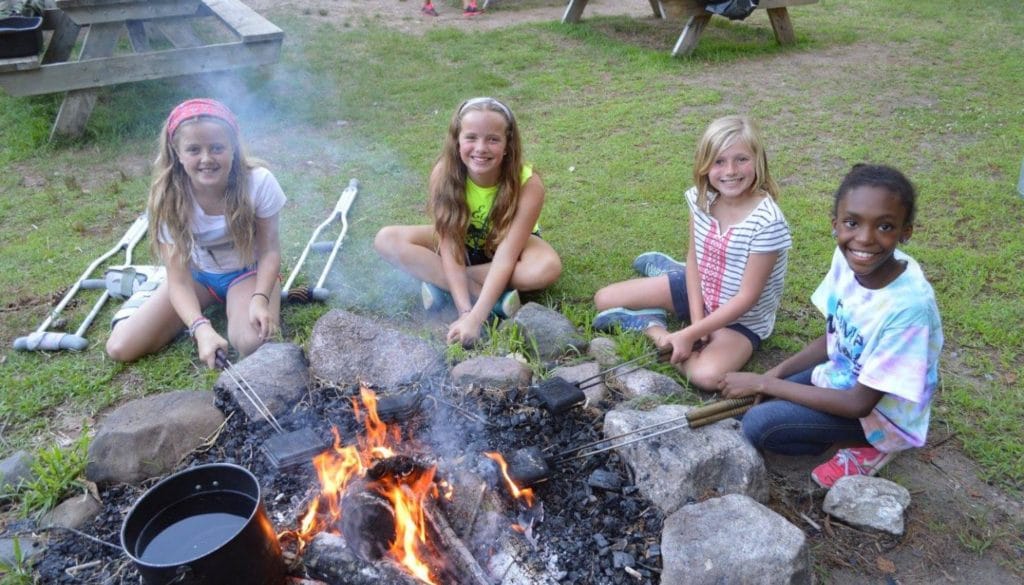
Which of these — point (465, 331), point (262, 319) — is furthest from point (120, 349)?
point (465, 331)

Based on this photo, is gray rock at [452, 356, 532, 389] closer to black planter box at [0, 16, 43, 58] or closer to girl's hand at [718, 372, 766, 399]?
girl's hand at [718, 372, 766, 399]

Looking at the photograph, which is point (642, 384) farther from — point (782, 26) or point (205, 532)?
point (782, 26)

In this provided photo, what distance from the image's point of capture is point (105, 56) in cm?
671

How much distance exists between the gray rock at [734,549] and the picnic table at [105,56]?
19.0 ft

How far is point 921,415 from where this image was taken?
2.63 meters

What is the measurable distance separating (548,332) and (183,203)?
1893 mm

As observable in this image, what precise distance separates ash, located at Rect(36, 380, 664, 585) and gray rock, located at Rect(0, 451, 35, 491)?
1.20 ft

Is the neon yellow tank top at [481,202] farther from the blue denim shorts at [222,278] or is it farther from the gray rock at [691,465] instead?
the gray rock at [691,465]

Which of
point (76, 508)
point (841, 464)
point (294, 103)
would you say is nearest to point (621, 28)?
point (294, 103)

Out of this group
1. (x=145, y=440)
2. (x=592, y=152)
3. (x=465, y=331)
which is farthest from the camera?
(x=592, y=152)

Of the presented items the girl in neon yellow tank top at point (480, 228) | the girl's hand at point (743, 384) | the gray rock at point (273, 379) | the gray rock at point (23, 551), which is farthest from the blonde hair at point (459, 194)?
the gray rock at point (23, 551)

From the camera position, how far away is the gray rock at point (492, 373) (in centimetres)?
304

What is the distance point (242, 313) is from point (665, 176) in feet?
10.4

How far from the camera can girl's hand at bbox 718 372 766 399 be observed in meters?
2.88
